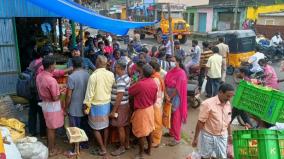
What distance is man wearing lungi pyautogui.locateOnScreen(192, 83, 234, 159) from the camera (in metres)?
4.05

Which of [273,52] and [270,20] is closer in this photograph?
[273,52]

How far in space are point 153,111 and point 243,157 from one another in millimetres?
1987

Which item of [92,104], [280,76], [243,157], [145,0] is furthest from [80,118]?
[145,0]

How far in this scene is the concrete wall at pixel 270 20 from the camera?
23.9m

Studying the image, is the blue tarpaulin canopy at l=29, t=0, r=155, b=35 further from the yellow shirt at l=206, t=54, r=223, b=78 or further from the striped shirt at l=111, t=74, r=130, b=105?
the yellow shirt at l=206, t=54, r=223, b=78

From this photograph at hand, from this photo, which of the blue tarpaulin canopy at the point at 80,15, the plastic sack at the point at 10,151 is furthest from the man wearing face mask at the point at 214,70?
the plastic sack at the point at 10,151

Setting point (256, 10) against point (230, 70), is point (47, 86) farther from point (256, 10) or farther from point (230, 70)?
point (256, 10)

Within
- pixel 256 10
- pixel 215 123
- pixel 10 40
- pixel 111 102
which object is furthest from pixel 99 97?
pixel 256 10

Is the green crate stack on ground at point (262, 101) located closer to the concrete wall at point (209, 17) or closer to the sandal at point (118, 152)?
the sandal at point (118, 152)

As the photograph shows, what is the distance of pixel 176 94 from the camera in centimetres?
580

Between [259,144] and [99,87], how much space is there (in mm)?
2614

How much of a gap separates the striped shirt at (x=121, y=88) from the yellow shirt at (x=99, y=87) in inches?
3.8

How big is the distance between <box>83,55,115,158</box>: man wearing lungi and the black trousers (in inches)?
45.4

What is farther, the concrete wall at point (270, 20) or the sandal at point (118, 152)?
the concrete wall at point (270, 20)
